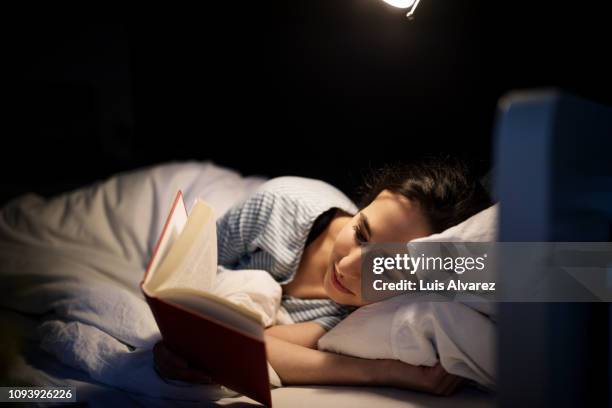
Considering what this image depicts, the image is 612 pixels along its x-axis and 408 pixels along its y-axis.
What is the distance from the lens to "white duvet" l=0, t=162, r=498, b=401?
90 cm

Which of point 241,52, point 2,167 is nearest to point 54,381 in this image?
point 241,52

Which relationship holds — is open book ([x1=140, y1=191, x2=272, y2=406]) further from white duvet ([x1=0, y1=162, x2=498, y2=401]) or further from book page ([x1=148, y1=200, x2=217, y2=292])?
white duvet ([x1=0, y1=162, x2=498, y2=401])

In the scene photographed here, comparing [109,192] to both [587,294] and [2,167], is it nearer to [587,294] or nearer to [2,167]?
[2,167]

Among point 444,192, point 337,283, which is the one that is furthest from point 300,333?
point 444,192

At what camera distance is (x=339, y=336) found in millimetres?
990

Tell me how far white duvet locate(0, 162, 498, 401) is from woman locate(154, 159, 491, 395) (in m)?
0.06

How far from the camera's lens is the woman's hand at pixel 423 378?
2.87 feet

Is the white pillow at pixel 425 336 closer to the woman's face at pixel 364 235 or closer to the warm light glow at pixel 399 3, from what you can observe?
the woman's face at pixel 364 235

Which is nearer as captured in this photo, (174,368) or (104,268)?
(174,368)

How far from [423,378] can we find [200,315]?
1.28 ft

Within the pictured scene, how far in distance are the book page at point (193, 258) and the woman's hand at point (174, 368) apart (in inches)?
4.3

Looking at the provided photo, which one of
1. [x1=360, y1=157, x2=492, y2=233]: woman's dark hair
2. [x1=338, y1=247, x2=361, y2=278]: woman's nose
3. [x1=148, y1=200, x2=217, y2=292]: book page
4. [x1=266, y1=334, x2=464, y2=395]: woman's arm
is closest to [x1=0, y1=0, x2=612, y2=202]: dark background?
[x1=360, y1=157, x2=492, y2=233]: woman's dark hair

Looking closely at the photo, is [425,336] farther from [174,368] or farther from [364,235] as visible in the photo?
[174,368]

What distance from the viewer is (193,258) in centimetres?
75
